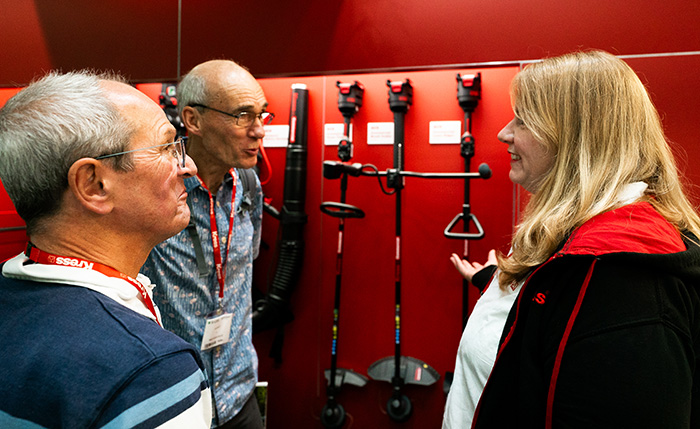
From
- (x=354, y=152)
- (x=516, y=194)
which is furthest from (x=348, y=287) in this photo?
(x=516, y=194)

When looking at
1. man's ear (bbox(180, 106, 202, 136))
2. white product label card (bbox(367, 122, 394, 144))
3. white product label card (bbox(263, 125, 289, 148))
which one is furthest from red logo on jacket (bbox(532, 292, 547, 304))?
white product label card (bbox(263, 125, 289, 148))

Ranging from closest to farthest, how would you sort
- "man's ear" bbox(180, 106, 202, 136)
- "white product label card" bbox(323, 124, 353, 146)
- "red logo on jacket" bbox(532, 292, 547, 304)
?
1. "red logo on jacket" bbox(532, 292, 547, 304)
2. "man's ear" bbox(180, 106, 202, 136)
3. "white product label card" bbox(323, 124, 353, 146)

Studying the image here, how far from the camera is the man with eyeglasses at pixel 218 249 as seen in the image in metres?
1.90

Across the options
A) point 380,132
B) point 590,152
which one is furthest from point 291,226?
point 590,152

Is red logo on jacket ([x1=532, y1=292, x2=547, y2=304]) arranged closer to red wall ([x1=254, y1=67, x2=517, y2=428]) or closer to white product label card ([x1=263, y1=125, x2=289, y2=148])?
red wall ([x1=254, y1=67, x2=517, y2=428])

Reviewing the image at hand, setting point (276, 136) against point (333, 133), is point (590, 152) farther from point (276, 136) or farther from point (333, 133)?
point (276, 136)

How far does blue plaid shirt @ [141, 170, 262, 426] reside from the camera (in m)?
1.88

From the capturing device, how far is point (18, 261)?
3.02 feet

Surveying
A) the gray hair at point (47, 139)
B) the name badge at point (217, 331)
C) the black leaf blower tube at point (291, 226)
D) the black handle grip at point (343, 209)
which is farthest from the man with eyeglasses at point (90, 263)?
the black leaf blower tube at point (291, 226)

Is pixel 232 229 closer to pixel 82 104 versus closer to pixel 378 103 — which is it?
pixel 82 104

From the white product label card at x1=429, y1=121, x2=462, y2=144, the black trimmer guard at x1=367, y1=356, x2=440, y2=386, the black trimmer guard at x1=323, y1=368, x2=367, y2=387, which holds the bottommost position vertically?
the black trimmer guard at x1=323, y1=368, x2=367, y2=387

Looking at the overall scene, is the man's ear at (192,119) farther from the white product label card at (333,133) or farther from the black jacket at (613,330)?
the black jacket at (613,330)

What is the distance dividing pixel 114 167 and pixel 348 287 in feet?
7.78

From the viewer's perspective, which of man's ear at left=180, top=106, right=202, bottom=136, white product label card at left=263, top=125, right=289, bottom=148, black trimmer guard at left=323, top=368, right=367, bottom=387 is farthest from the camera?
white product label card at left=263, top=125, right=289, bottom=148
